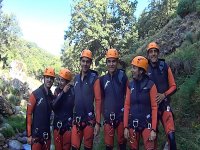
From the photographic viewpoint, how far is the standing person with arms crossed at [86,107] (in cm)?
773

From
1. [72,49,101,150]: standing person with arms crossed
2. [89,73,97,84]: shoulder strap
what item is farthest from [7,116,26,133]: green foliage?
[89,73,97,84]: shoulder strap

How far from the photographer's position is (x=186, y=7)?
17.0 metres

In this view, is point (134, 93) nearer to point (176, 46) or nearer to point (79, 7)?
point (176, 46)

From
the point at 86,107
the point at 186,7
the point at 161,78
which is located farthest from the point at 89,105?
the point at 186,7

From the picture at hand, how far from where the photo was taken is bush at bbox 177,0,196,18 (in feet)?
54.0

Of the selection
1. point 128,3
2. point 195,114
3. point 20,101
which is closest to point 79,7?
point 128,3

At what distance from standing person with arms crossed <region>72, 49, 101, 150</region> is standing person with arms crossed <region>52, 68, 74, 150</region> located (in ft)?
0.86

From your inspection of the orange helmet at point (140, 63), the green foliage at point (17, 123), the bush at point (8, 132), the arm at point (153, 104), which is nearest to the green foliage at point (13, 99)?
the green foliage at point (17, 123)

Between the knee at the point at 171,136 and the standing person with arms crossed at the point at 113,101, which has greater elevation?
the standing person with arms crossed at the point at 113,101

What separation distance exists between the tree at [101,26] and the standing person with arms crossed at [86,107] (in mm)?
37010

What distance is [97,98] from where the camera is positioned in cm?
774

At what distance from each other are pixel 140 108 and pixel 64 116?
209cm

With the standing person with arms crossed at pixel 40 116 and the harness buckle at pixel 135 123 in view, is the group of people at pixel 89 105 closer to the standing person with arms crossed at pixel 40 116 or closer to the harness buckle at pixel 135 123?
the standing person with arms crossed at pixel 40 116

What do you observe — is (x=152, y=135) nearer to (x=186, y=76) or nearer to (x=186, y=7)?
(x=186, y=76)
